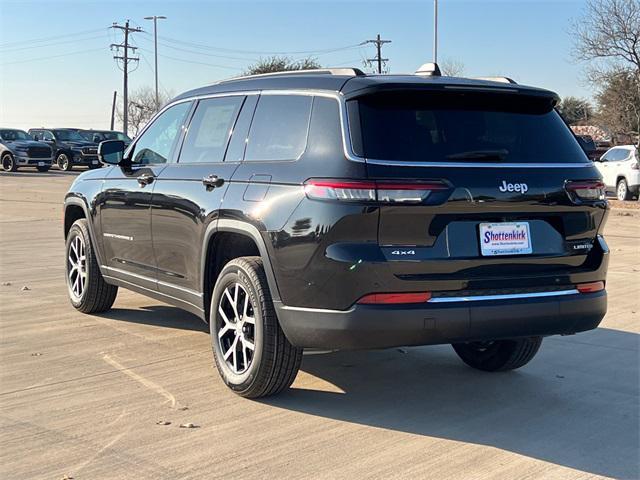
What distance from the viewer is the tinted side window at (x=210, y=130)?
5434 mm

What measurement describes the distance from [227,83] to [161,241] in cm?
123

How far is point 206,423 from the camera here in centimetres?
448

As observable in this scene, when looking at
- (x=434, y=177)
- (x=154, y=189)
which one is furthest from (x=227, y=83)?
(x=434, y=177)

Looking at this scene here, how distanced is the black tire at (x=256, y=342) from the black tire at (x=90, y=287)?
2390 mm

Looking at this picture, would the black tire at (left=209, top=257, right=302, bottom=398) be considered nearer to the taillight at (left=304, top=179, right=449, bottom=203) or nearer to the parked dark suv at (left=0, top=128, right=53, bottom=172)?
the taillight at (left=304, top=179, right=449, bottom=203)

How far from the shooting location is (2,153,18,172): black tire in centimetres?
3547

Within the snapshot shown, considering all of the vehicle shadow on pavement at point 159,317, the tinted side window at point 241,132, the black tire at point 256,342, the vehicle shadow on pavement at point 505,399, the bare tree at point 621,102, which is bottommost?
the vehicle shadow on pavement at point 505,399

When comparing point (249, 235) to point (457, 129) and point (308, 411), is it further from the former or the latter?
point (457, 129)

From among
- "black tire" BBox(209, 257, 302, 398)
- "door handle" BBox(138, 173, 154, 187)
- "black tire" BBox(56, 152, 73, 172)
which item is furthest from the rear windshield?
"black tire" BBox(56, 152, 73, 172)

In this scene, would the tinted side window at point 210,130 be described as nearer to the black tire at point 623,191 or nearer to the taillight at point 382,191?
the taillight at point 382,191

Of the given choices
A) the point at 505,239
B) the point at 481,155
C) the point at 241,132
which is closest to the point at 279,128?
the point at 241,132

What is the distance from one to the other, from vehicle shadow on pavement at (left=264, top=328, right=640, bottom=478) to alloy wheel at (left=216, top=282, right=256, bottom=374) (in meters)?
0.32

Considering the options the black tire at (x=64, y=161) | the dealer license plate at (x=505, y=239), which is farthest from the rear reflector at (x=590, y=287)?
the black tire at (x=64, y=161)

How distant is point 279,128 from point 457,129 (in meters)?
1.08
